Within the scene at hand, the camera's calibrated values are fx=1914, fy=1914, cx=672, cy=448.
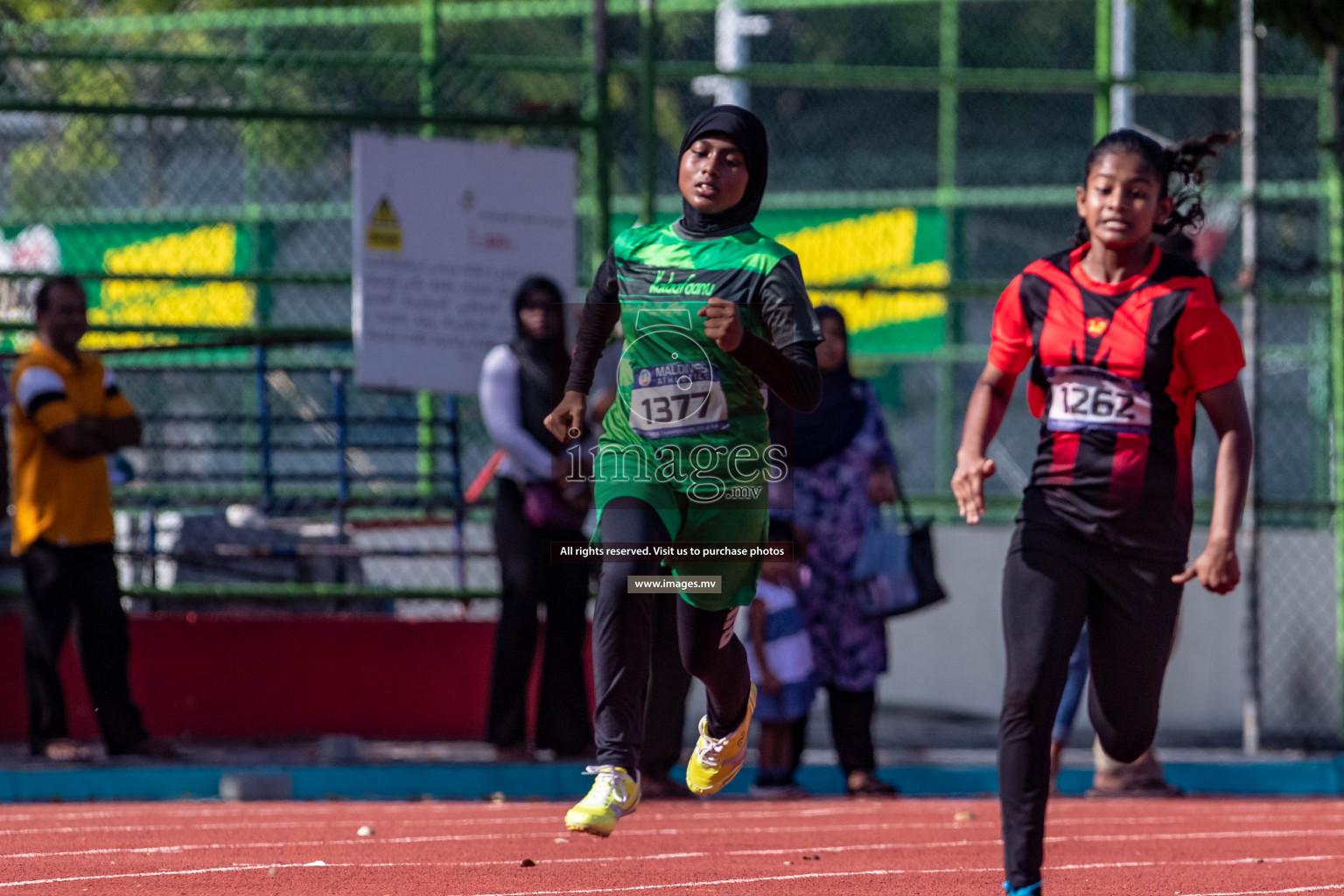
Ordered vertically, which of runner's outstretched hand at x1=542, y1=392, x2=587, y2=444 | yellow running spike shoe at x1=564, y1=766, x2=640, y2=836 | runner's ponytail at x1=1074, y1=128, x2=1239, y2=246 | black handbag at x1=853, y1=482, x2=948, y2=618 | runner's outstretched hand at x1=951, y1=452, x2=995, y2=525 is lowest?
yellow running spike shoe at x1=564, y1=766, x2=640, y2=836

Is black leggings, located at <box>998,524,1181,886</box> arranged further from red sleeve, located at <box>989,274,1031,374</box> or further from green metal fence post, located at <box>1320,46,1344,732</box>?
green metal fence post, located at <box>1320,46,1344,732</box>

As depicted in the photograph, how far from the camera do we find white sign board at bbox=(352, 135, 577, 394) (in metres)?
9.57

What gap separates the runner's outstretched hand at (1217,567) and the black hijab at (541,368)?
432cm

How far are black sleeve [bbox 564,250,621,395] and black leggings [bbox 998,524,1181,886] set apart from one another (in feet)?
4.25

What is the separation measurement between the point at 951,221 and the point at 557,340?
6637mm

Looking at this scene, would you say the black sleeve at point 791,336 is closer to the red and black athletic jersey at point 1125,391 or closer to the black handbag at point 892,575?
the red and black athletic jersey at point 1125,391

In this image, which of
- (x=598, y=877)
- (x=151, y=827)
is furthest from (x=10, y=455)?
(x=598, y=877)

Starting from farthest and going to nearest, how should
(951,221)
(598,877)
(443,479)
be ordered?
(951,221) → (443,479) → (598,877)

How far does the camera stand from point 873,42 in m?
15.3

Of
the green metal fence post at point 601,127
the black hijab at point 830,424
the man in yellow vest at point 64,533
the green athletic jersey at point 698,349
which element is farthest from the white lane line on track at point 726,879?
the green metal fence post at point 601,127

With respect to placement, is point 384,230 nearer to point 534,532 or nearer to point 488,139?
point 488,139

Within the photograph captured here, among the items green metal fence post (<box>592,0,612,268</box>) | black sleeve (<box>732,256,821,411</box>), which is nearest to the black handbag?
green metal fence post (<box>592,0,612,268</box>)

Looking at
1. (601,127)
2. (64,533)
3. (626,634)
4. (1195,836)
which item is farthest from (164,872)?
(601,127)

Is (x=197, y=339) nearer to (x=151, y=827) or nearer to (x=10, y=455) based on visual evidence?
(x=10, y=455)
